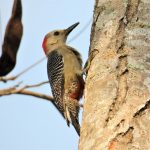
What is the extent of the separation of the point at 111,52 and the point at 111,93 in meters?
0.43

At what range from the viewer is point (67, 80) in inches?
200

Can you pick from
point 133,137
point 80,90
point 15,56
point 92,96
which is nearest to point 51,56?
point 80,90

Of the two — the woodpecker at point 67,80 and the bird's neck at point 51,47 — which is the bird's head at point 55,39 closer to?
the bird's neck at point 51,47

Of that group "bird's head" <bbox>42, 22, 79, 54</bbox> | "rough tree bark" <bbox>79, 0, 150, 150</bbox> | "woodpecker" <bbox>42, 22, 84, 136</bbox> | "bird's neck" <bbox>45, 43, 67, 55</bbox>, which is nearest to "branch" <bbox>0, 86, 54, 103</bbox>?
"woodpecker" <bbox>42, 22, 84, 136</bbox>

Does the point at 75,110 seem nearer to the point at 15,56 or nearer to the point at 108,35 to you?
the point at 15,56

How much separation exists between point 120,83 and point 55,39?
12.3 ft

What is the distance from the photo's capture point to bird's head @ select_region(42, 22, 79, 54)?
5953 millimetres

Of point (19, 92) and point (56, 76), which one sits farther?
point (56, 76)

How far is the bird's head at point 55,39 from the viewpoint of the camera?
595 centimetres

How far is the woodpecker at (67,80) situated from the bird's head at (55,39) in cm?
45

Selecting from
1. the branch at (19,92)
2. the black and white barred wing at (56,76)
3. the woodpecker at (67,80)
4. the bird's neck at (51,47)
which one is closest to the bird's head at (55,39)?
the bird's neck at (51,47)

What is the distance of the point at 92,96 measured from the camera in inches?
95.7

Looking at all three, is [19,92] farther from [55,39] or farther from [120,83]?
[55,39]

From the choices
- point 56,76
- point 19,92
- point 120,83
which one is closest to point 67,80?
point 56,76
